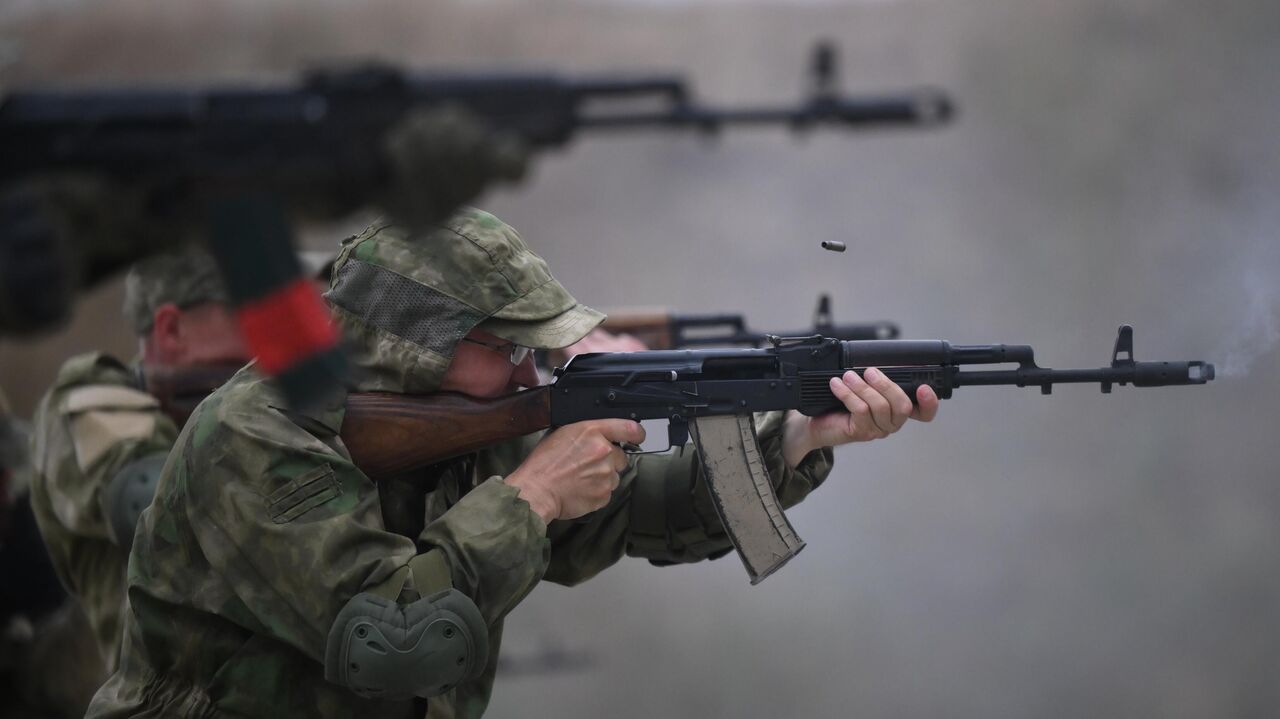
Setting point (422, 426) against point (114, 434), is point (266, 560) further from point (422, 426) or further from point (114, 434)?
point (114, 434)

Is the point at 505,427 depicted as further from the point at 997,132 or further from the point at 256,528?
the point at 997,132

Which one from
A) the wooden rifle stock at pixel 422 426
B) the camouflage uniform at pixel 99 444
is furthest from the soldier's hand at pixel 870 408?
the camouflage uniform at pixel 99 444

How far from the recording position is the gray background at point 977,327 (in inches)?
366

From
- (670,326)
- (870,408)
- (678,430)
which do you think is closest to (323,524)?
(678,430)

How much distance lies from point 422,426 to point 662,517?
864 millimetres

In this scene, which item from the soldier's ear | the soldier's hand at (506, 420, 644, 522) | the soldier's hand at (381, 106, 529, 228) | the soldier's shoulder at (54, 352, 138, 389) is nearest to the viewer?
the soldier's hand at (381, 106, 529, 228)

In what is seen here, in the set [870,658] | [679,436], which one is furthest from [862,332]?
[870,658]

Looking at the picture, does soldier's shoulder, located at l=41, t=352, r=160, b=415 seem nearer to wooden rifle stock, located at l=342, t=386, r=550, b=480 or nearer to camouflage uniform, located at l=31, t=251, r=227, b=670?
camouflage uniform, located at l=31, t=251, r=227, b=670

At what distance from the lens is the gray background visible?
9.29 meters

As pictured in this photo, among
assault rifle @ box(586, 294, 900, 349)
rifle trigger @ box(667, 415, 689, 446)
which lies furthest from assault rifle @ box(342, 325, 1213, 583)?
assault rifle @ box(586, 294, 900, 349)

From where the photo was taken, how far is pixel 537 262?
3.74 m

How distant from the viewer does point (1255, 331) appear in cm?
437

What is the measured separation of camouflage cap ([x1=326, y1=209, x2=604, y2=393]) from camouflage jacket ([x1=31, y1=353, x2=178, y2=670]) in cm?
147

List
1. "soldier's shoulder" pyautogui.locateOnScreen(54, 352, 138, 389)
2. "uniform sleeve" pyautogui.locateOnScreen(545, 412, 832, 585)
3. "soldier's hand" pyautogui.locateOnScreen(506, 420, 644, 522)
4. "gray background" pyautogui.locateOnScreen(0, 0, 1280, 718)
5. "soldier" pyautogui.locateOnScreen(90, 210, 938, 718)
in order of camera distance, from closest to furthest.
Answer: "soldier" pyautogui.locateOnScreen(90, 210, 938, 718)
"soldier's hand" pyautogui.locateOnScreen(506, 420, 644, 522)
"uniform sleeve" pyautogui.locateOnScreen(545, 412, 832, 585)
"soldier's shoulder" pyautogui.locateOnScreen(54, 352, 138, 389)
"gray background" pyautogui.locateOnScreen(0, 0, 1280, 718)
